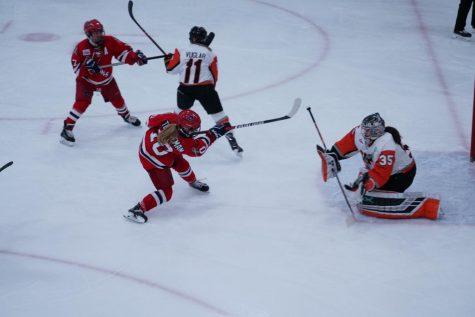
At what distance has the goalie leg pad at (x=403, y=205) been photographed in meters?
3.46

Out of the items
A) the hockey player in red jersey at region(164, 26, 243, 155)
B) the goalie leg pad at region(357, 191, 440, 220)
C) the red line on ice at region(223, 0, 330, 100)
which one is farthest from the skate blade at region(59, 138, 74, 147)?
the goalie leg pad at region(357, 191, 440, 220)

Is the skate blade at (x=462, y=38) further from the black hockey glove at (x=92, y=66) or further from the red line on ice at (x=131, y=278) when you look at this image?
the red line on ice at (x=131, y=278)

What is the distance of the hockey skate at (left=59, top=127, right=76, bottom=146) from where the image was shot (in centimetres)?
445

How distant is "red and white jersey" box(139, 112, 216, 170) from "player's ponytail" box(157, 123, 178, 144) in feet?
0.16

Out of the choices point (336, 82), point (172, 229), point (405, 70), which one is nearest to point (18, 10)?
point (336, 82)

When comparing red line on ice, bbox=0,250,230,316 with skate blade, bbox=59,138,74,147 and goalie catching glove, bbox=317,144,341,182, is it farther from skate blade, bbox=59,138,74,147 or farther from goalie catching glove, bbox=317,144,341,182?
skate blade, bbox=59,138,74,147

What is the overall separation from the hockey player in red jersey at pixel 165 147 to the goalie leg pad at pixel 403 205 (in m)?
1.02

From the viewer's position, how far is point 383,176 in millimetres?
3301

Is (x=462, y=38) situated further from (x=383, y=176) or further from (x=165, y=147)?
(x=165, y=147)

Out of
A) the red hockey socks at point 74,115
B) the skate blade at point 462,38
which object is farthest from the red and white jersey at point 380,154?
the skate blade at point 462,38

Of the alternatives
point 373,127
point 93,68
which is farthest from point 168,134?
point 93,68

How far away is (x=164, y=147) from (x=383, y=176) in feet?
4.07

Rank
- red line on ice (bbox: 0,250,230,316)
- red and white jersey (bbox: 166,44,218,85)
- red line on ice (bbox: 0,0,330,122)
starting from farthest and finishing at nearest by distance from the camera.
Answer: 1. red line on ice (bbox: 0,0,330,122)
2. red and white jersey (bbox: 166,44,218,85)
3. red line on ice (bbox: 0,250,230,316)

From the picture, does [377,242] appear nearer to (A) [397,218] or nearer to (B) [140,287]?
(A) [397,218]
